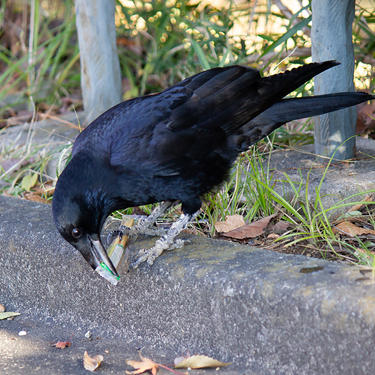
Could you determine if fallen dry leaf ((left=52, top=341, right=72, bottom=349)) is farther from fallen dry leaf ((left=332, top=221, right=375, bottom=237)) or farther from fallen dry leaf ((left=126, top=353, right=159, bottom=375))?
fallen dry leaf ((left=332, top=221, right=375, bottom=237))

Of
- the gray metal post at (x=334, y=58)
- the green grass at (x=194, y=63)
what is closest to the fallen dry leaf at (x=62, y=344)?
the green grass at (x=194, y=63)

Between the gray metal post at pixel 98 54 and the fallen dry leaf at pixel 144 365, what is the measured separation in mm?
2819

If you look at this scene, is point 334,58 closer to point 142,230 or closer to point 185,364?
point 142,230

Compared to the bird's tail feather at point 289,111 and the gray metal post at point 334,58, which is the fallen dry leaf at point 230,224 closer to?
the bird's tail feather at point 289,111

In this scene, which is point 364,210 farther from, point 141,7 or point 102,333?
point 141,7

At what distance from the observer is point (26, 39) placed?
20.8 ft

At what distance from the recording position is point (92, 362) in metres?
2.03

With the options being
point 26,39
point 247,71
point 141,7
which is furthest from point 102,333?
point 26,39

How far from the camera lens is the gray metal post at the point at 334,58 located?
2.83m

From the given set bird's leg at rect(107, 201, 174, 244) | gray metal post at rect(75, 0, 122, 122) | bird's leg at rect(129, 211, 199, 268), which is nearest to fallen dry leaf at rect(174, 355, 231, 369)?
bird's leg at rect(129, 211, 199, 268)

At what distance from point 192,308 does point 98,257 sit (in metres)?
0.50

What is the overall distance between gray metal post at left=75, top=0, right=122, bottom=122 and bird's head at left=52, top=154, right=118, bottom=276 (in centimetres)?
224

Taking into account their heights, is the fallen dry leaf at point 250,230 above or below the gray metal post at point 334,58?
below

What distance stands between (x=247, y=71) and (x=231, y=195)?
0.78 meters
